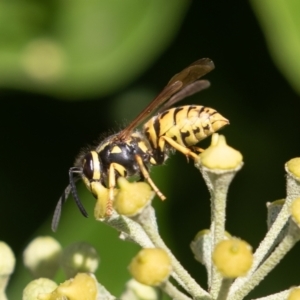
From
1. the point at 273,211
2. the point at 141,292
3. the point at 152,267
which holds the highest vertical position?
the point at 152,267

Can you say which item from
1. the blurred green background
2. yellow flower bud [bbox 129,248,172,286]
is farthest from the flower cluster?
the blurred green background

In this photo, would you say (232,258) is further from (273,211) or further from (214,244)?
(273,211)

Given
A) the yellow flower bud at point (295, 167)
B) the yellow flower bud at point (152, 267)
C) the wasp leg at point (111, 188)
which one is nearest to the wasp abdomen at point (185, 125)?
the wasp leg at point (111, 188)

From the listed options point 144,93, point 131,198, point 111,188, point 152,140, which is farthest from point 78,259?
point 144,93

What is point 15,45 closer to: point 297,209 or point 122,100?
point 122,100

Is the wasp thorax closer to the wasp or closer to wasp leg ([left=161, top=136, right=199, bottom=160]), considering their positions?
the wasp

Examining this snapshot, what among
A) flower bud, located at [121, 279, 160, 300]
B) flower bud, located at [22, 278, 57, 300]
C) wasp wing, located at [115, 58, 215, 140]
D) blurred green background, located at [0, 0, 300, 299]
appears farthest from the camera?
blurred green background, located at [0, 0, 300, 299]
